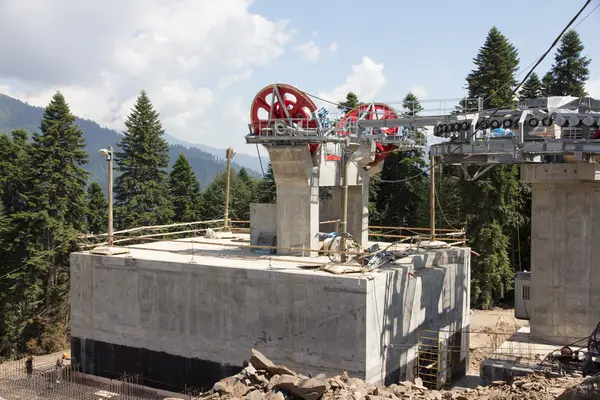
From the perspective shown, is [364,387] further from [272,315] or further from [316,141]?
[316,141]

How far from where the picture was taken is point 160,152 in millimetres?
56844

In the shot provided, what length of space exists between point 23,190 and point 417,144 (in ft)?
112

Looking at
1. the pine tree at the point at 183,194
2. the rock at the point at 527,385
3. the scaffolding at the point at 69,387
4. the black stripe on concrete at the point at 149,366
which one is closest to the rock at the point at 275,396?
the rock at the point at 527,385

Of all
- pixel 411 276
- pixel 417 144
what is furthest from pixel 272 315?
pixel 417 144

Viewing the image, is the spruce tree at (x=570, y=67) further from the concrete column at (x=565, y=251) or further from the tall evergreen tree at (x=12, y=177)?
the tall evergreen tree at (x=12, y=177)

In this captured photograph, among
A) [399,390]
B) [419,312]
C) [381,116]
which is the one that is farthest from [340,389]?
[381,116]

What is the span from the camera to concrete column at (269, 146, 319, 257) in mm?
26094

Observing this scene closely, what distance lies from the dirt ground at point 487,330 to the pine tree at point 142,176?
1110 inches

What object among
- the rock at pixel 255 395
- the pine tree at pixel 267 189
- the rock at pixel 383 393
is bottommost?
the rock at pixel 383 393

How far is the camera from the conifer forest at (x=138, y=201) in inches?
1667

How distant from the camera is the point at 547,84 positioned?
5003 cm

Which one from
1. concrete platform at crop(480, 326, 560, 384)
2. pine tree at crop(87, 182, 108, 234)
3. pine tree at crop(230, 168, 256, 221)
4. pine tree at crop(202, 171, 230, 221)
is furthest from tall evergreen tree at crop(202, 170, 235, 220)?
concrete platform at crop(480, 326, 560, 384)

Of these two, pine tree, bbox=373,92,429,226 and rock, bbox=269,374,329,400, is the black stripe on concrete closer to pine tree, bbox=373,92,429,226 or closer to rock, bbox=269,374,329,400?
rock, bbox=269,374,329,400

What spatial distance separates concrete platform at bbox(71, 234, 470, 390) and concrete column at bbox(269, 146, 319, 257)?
1.18 m
